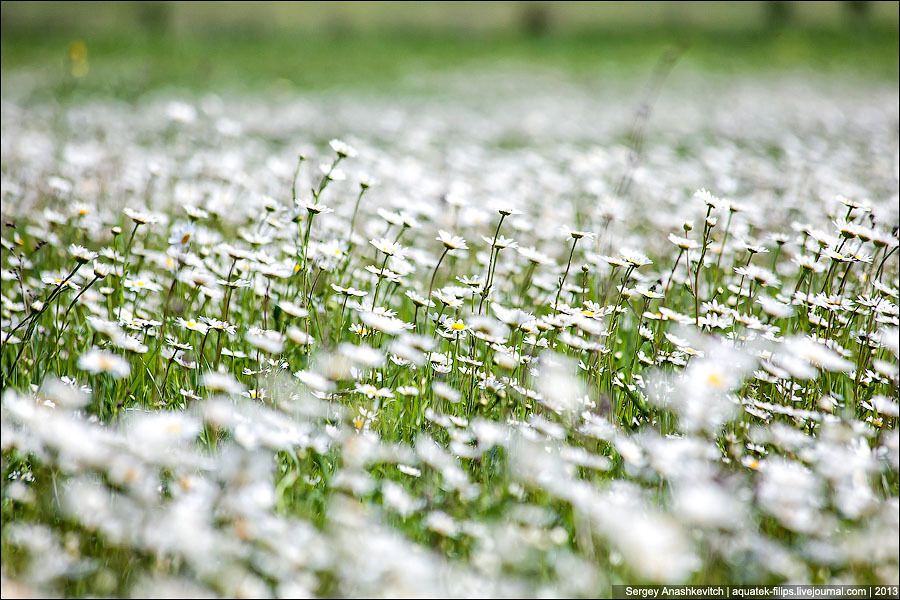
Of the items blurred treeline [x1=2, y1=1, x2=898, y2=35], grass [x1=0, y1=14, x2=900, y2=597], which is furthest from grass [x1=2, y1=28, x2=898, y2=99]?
grass [x1=0, y1=14, x2=900, y2=597]

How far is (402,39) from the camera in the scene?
22391 millimetres

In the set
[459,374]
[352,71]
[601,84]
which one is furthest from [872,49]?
[459,374]

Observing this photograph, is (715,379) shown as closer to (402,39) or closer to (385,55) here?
(385,55)

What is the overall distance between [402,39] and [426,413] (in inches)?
857

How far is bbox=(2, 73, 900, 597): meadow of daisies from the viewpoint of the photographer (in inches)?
56.7

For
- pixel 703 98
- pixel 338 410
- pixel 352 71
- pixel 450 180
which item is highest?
pixel 352 71

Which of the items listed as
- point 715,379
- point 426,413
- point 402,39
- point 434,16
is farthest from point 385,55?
point 715,379

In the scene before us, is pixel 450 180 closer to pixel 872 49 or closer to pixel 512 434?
pixel 512 434

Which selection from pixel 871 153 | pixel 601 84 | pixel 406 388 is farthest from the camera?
pixel 601 84

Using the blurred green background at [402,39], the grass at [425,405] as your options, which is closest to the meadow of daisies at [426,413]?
the grass at [425,405]

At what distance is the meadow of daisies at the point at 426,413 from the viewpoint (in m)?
1.44

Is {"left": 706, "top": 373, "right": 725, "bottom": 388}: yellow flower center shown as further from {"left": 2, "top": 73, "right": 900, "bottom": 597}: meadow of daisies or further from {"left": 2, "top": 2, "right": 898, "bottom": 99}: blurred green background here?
{"left": 2, "top": 2, "right": 898, "bottom": 99}: blurred green background

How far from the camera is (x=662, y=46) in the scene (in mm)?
20984

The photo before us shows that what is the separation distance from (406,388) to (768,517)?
0.92 metres
